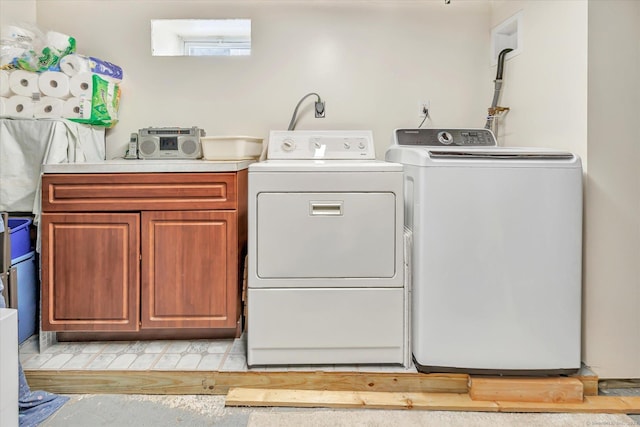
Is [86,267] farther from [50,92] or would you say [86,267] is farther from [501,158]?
[501,158]

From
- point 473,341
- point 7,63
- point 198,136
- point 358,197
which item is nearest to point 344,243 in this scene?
point 358,197

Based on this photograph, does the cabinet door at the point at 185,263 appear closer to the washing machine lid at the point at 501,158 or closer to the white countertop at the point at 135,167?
the white countertop at the point at 135,167

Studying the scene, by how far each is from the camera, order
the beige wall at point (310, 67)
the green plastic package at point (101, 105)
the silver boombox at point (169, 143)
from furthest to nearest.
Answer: the beige wall at point (310, 67)
the silver boombox at point (169, 143)
the green plastic package at point (101, 105)

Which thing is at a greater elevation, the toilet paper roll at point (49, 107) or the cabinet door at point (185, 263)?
the toilet paper roll at point (49, 107)

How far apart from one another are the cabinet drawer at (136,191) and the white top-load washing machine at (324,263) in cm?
30

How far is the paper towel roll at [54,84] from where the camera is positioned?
2.32 meters

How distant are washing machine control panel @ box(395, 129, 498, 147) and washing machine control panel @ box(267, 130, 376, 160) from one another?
0.69 feet

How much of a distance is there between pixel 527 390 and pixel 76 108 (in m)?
2.58

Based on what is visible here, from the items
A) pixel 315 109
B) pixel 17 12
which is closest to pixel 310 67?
pixel 315 109

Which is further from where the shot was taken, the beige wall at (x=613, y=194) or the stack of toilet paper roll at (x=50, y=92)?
the stack of toilet paper roll at (x=50, y=92)

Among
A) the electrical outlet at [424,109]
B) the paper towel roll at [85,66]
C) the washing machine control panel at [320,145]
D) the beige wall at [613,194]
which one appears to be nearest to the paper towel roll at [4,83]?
the paper towel roll at [85,66]

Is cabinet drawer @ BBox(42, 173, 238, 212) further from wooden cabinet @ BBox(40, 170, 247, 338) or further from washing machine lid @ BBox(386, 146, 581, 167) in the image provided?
washing machine lid @ BBox(386, 146, 581, 167)

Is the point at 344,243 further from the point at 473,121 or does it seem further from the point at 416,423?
the point at 473,121

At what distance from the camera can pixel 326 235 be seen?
1.83 metres
